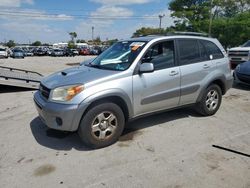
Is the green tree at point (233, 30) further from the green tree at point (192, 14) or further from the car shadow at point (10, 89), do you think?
the car shadow at point (10, 89)

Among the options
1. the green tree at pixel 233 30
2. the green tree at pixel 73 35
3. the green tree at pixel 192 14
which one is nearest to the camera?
the green tree at pixel 233 30

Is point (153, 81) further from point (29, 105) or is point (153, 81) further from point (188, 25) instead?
point (188, 25)

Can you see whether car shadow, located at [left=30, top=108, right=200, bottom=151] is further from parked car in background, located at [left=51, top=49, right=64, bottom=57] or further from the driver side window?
parked car in background, located at [left=51, top=49, right=64, bottom=57]

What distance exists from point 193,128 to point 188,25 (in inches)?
1086

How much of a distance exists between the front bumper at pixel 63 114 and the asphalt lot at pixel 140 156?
433 millimetres

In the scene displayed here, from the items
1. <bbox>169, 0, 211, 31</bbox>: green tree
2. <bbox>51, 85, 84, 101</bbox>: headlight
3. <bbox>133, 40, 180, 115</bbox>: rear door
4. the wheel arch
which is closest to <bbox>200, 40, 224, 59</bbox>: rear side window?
the wheel arch

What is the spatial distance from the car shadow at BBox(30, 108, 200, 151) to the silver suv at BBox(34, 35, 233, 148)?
1.03 feet

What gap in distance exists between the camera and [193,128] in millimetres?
5043

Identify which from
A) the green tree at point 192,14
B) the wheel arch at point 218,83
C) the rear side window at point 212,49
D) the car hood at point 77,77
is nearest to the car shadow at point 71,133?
the wheel arch at point 218,83

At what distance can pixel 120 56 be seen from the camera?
15.8 ft

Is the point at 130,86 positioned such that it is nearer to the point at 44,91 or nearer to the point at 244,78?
the point at 44,91

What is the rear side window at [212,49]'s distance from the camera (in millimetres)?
5543

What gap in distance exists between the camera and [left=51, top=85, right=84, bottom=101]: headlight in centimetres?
392

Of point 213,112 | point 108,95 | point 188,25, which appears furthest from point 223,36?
point 108,95
